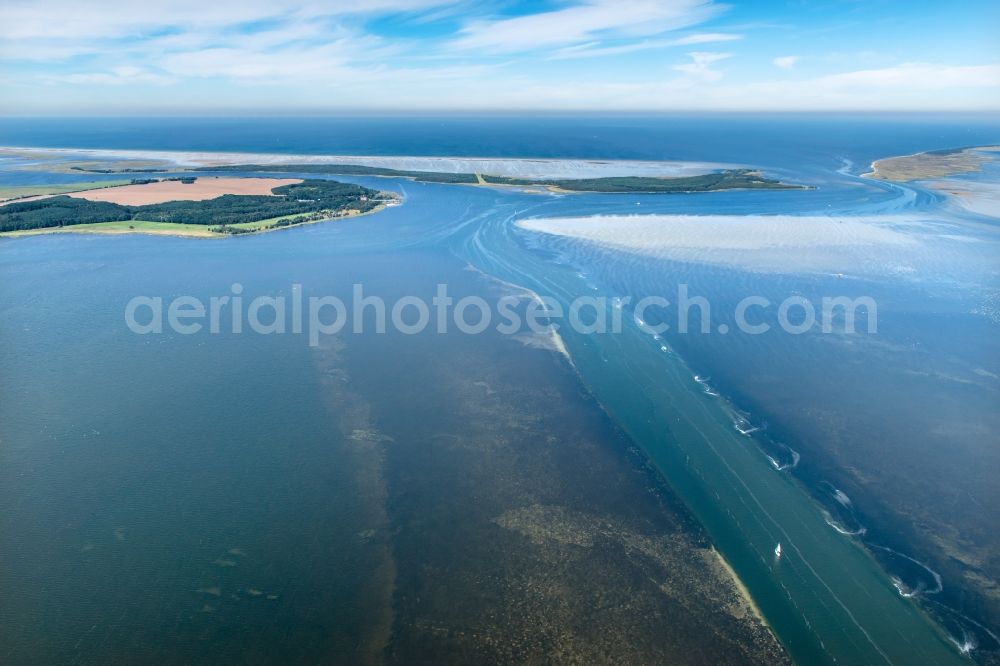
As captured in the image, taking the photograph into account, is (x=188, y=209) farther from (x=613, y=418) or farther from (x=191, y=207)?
(x=613, y=418)

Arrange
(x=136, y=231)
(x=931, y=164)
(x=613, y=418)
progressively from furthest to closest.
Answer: (x=931, y=164), (x=136, y=231), (x=613, y=418)

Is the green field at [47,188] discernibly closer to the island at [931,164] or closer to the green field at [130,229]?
the green field at [130,229]

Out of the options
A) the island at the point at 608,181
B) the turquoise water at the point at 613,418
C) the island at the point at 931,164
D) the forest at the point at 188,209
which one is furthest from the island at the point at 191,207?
the island at the point at 931,164

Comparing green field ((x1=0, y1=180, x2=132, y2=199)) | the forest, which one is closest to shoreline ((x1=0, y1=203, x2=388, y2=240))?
the forest

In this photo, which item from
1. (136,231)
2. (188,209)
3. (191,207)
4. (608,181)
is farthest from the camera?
(608,181)

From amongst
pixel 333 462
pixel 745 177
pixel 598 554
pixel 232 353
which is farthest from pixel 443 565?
pixel 745 177

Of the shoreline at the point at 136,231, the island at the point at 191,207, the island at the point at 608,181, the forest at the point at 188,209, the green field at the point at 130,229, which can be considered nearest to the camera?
the shoreline at the point at 136,231

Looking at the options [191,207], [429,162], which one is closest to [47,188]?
[191,207]
